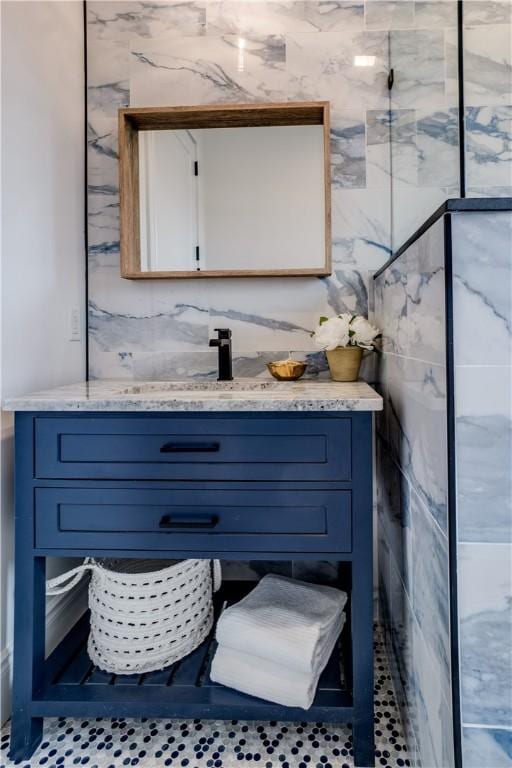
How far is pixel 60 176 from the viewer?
1571 millimetres

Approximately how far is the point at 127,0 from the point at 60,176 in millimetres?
753

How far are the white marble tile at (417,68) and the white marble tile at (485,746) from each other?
1.45 m

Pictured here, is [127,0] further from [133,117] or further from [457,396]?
[457,396]

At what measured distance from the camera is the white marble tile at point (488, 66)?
1.16 m

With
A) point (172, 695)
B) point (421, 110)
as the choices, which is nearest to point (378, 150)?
point (421, 110)

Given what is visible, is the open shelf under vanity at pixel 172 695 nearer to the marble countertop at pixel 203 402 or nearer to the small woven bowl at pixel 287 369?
the marble countertop at pixel 203 402

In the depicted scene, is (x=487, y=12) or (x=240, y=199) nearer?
(x=487, y=12)

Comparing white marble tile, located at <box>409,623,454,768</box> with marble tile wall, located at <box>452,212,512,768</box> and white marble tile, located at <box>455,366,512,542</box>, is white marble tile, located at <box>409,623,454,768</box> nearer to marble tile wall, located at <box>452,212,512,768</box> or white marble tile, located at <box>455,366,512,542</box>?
marble tile wall, located at <box>452,212,512,768</box>

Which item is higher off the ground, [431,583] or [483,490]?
[483,490]

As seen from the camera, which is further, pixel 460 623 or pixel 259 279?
pixel 259 279

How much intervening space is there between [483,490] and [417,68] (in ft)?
4.45

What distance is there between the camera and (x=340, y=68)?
169 cm

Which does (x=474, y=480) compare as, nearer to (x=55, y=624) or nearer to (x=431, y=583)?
(x=431, y=583)

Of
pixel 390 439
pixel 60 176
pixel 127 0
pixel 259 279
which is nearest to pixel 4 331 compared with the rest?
pixel 60 176
